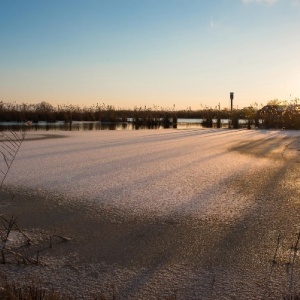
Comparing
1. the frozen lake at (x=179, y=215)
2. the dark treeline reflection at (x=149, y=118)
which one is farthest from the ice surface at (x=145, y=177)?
the dark treeline reflection at (x=149, y=118)

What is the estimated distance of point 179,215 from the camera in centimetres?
408

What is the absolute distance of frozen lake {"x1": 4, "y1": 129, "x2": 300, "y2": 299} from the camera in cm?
261

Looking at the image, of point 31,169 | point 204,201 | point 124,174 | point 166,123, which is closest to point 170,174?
point 124,174

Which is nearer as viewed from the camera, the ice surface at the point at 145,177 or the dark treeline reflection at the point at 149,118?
the ice surface at the point at 145,177

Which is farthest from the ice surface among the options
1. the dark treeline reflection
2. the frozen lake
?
the dark treeline reflection

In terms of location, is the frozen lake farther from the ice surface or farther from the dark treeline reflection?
the dark treeline reflection

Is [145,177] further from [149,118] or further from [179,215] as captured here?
[149,118]

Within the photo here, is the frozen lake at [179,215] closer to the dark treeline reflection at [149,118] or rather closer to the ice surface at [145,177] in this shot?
the ice surface at [145,177]

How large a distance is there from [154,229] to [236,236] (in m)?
0.76

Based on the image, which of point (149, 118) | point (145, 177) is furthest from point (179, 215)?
point (149, 118)

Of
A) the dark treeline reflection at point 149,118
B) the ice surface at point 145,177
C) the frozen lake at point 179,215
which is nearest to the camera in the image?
the frozen lake at point 179,215

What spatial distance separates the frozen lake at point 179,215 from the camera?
2.61 metres

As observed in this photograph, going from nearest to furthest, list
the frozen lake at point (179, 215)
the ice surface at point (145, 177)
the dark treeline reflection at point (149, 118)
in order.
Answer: the frozen lake at point (179, 215)
the ice surface at point (145, 177)
the dark treeline reflection at point (149, 118)

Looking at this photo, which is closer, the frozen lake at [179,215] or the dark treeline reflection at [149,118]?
the frozen lake at [179,215]
